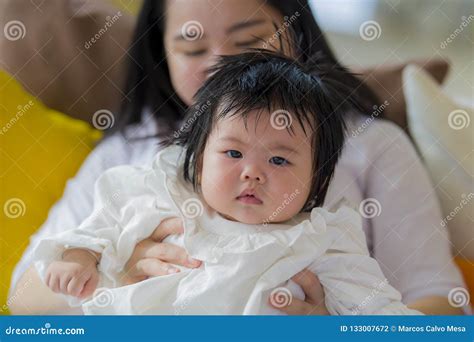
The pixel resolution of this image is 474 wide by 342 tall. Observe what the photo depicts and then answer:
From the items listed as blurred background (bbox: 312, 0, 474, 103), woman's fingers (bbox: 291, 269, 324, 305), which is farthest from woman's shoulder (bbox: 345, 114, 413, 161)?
woman's fingers (bbox: 291, 269, 324, 305)

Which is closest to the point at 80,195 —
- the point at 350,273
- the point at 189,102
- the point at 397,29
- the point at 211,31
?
the point at 189,102

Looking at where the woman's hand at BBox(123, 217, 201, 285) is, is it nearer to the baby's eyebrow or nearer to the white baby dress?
the white baby dress

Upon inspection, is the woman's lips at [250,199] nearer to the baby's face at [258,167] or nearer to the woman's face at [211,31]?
the baby's face at [258,167]

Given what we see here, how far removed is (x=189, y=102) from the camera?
117 cm

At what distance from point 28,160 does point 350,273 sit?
0.61m

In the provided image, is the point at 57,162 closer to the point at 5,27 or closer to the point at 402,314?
the point at 5,27

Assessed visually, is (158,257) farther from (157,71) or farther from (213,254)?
(157,71)

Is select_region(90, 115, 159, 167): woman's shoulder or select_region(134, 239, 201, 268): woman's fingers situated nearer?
select_region(134, 239, 201, 268): woman's fingers

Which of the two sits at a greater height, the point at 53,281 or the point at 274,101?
the point at 274,101

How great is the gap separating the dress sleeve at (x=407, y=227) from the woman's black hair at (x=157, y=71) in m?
0.11

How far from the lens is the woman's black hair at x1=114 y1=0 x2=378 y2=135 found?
119 cm

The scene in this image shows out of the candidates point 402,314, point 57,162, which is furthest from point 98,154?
point 402,314

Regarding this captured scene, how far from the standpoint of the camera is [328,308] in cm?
112

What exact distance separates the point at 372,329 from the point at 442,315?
0.42ft
